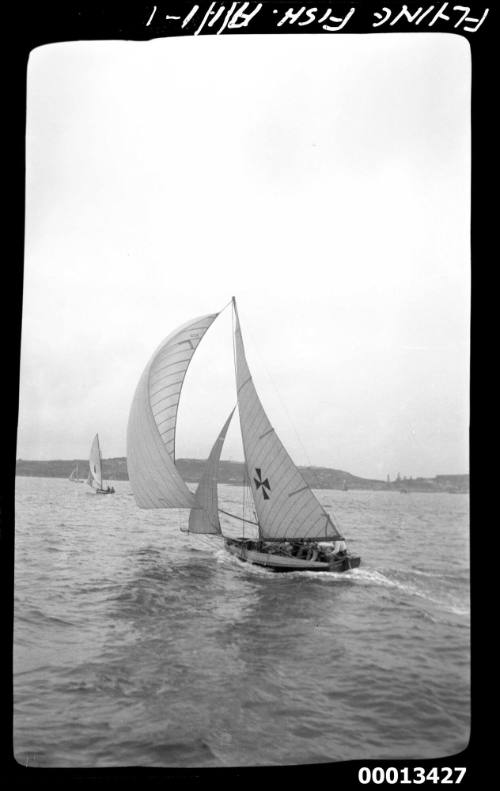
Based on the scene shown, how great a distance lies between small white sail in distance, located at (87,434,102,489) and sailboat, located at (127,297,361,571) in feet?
0.89

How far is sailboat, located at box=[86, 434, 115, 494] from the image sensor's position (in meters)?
3.88

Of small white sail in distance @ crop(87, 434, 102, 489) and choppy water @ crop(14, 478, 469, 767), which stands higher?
small white sail in distance @ crop(87, 434, 102, 489)

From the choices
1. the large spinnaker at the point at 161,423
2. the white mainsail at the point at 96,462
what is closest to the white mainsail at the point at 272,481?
the large spinnaker at the point at 161,423

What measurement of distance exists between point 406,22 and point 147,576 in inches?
174

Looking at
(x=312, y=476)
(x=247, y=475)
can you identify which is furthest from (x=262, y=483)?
(x=312, y=476)

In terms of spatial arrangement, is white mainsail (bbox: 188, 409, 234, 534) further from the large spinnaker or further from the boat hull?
the boat hull

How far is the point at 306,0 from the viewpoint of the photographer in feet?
11.3

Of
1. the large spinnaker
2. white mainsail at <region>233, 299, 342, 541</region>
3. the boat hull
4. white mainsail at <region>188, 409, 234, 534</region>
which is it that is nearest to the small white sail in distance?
the large spinnaker

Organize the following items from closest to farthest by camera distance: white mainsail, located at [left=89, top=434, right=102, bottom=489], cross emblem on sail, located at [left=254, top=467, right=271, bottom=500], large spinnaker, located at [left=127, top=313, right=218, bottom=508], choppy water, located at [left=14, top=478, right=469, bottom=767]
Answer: choppy water, located at [left=14, top=478, right=469, bottom=767], large spinnaker, located at [left=127, top=313, right=218, bottom=508], white mainsail, located at [left=89, top=434, right=102, bottom=489], cross emblem on sail, located at [left=254, top=467, right=271, bottom=500]

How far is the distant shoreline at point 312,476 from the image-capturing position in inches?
138

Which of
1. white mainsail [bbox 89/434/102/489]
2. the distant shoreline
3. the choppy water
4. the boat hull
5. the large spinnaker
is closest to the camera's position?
the choppy water

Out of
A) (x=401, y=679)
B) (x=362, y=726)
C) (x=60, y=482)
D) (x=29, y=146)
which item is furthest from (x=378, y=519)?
(x=29, y=146)

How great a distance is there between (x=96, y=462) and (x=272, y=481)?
2.17 metres
